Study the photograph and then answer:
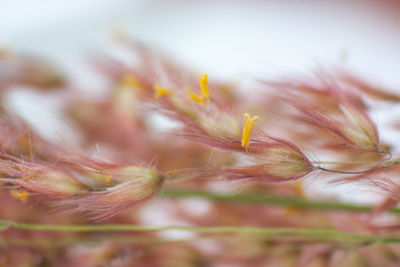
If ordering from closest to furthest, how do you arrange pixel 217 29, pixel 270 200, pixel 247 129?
pixel 247 129
pixel 270 200
pixel 217 29

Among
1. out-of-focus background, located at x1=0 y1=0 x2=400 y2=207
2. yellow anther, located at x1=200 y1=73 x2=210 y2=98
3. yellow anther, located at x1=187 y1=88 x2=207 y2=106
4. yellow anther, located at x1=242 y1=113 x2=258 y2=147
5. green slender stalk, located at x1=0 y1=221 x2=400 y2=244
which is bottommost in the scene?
green slender stalk, located at x1=0 y1=221 x2=400 y2=244

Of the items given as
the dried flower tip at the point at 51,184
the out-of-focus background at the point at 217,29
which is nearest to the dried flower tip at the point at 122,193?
the dried flower tip at the point at 51,184

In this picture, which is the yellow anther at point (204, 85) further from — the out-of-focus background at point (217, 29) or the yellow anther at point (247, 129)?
the out-of-focus background at point (217, 29)

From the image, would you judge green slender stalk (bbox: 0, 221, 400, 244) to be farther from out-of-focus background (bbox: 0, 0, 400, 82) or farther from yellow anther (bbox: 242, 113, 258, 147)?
out-of-focus background (bbox: 0, 0, 400, 82)

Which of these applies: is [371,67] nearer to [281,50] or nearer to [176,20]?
[281,50]

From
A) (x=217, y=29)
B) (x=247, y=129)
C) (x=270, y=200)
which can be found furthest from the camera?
(x=217, y=29)

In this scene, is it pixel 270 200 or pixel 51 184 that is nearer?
pixel 51 184

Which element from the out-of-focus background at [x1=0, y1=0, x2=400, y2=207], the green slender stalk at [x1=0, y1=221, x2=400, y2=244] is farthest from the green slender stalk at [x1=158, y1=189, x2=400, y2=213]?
the out-of-focus background at [x1=0, y1=0, x2=400, y2=207]

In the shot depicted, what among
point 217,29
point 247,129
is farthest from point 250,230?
point 217,29

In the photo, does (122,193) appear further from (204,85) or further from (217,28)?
(217,28)
